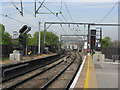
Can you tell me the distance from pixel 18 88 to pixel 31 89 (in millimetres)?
620

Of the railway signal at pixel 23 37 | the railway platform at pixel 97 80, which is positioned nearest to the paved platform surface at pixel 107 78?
the railway platform at pixel 97 80

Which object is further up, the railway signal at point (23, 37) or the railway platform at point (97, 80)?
the railway signal at point (23, 37)

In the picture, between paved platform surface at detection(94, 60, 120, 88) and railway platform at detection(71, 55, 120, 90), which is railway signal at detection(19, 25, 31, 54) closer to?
railway platform at detection(71, 55, 120, 90)

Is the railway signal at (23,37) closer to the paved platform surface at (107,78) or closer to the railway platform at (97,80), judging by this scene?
the railway platform at (97,80)

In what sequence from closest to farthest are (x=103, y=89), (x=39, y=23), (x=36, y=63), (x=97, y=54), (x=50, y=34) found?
(x=103, y=89), (x=36, y=63), (x=97, y=54), (x=39, y=23), (x=50, y=34)

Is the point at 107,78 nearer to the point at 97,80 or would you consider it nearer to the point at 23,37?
the point at 97,80

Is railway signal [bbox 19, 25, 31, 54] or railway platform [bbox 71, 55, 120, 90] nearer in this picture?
railway platform [bbox 71, 55, 120, 90]

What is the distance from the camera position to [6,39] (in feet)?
209

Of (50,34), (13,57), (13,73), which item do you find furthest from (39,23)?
(50,34)

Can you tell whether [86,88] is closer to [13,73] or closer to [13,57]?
[13,73]

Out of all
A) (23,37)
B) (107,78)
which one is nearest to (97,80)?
(107,78)

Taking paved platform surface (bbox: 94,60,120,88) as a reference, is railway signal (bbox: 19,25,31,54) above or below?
above

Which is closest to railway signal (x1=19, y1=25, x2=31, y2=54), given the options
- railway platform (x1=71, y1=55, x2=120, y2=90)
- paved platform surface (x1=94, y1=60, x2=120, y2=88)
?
railway platform (x1=71, y1=55, x2=120, y2=90)

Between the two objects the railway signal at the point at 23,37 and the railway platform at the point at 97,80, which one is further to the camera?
the railway signal at the point at 23,37
